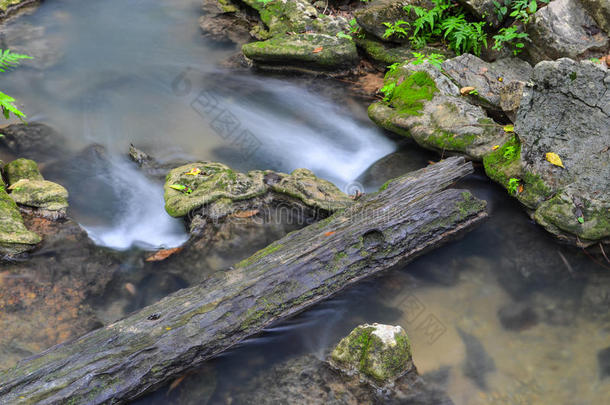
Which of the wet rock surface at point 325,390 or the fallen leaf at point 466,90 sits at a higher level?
the fallen leaf at point 466,90

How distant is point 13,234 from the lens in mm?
5691

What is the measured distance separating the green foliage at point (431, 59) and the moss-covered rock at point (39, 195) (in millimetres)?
5953

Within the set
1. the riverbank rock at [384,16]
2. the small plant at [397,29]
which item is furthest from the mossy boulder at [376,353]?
the riverbank rock at [384,16]

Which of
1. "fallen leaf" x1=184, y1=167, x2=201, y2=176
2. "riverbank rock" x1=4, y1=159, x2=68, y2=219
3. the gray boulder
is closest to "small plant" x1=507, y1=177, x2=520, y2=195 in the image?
the gray boulder

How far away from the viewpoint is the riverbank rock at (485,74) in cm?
739

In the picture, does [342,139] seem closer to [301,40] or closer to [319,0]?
[301,40]

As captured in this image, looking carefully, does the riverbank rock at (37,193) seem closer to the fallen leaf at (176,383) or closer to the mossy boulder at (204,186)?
the mossy boulder at (204,186)

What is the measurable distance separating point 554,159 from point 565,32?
2.84 m

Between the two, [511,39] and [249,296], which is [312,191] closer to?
[249,296]

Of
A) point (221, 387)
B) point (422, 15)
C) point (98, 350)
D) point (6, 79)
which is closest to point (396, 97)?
point (422, 15)

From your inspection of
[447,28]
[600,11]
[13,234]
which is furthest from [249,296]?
[600,11]

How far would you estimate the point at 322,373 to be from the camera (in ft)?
15.2

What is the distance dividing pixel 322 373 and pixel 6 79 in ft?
28.6

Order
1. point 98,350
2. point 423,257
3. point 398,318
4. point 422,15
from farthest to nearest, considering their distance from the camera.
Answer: point 422,15 → point 423,257 → point 398,318 → point 98,350
